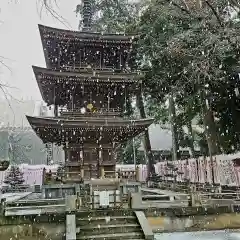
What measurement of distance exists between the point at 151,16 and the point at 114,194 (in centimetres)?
1900

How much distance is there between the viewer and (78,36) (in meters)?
18.5

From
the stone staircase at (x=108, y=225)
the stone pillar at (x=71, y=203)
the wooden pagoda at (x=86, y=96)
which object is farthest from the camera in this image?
the wooden pagoda at (x=86, y=96)

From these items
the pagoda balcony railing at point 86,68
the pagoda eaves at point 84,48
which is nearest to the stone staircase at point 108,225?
the pagoda balcony railing at point 86,68

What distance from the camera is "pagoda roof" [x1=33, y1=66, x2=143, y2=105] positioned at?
17.5m

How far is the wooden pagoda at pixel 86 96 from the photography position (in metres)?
17.4

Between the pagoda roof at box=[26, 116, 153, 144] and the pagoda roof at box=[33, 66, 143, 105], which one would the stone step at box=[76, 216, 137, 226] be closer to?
the pagoda roof at box=[26, 116, 153, 144]

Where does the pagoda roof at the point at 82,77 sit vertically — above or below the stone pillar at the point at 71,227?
above

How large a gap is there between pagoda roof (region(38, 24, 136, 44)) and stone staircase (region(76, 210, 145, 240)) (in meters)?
10.9

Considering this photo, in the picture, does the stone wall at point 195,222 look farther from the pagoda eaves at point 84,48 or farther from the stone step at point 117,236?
the pagoda eaves at point 84,48

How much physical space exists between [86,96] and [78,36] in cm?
360

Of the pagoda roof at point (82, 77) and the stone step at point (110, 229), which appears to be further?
the pagoda roof at point (82, 77)

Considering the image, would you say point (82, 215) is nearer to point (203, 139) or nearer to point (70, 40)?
point (70, 40)

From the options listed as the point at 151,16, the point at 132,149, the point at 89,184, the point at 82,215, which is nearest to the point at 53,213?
the point at 82,215

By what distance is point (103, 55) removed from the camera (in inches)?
778
